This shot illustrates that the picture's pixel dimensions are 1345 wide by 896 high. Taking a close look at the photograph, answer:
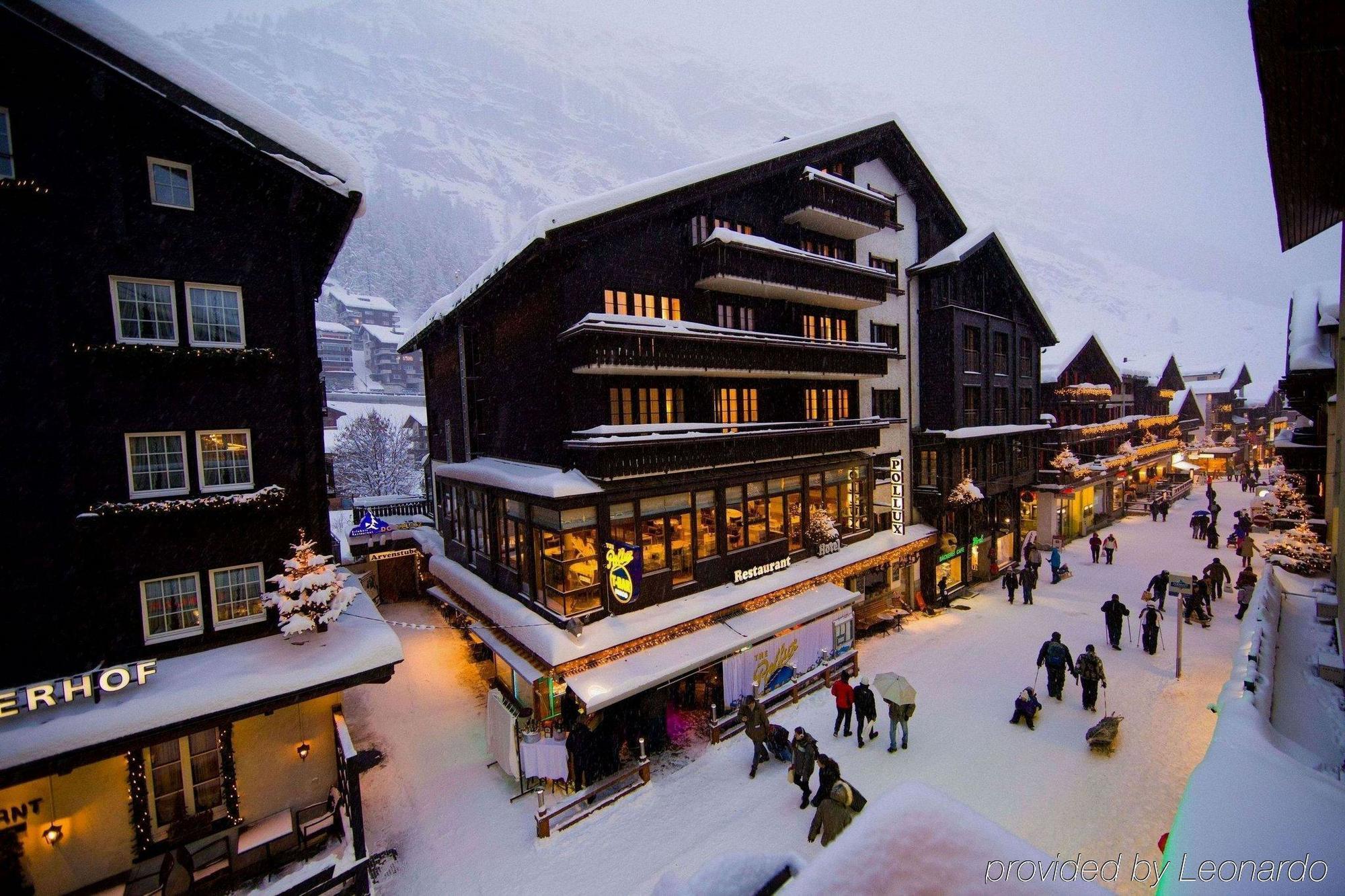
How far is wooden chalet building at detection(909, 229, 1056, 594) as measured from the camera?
25609 millimetres

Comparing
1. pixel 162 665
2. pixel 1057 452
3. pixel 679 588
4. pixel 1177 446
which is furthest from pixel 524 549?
pixel 1177 446

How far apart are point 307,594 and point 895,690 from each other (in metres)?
14.1

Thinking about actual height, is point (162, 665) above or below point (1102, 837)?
above

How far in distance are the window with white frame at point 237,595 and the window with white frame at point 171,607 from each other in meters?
0.32

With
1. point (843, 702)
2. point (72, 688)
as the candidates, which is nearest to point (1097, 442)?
point (843, 702)

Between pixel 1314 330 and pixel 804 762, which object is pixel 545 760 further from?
pixel 1314 330

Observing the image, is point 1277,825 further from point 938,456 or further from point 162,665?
point 938,456

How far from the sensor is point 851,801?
1051cm

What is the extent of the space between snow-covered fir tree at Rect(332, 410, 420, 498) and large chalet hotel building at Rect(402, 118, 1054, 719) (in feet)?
98.3

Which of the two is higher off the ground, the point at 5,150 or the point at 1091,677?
the point at 5,150

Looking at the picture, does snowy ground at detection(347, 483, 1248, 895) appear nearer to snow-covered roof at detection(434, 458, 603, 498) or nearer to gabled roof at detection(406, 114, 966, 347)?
snow-covered roof at detection(434, 458, 603, 498)

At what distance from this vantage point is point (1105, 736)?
13.5 metres

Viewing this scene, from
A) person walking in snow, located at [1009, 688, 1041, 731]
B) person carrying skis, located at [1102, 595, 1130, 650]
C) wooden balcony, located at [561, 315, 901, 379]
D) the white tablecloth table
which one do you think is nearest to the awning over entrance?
the white tablecloth table

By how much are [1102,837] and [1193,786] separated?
787cm
